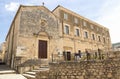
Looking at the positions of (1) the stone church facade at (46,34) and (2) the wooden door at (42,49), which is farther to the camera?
(2) the wooden door at (42,49)

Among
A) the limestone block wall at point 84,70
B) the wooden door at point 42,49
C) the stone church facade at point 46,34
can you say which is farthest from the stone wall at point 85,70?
the wooden door at point 42,49

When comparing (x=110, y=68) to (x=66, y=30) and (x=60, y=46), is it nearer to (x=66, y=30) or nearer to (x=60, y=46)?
(x=60, y=46)

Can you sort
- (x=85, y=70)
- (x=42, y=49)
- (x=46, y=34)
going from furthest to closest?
1. (x=46, y=34)
2. (x=42, y=49)
3. (x=85, y=70)

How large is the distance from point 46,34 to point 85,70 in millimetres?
8584

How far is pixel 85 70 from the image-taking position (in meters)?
7.48

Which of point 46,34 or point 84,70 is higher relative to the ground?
point 46,34

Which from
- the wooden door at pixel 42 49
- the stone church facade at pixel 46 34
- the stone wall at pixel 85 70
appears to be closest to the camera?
the stone wall at pixel 85 70

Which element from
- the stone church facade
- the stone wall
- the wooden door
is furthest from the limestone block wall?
the wooden door

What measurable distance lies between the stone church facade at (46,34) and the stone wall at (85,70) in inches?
156

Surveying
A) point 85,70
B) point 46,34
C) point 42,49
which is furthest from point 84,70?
point 46,34

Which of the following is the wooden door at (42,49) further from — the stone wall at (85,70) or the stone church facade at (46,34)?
the stone wall at (85,70)

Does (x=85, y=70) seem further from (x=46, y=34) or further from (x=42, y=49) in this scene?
(x=46, y=34)

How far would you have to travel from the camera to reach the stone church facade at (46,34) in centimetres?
1305

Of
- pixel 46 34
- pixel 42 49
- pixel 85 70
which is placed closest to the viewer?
pixel 85 70
